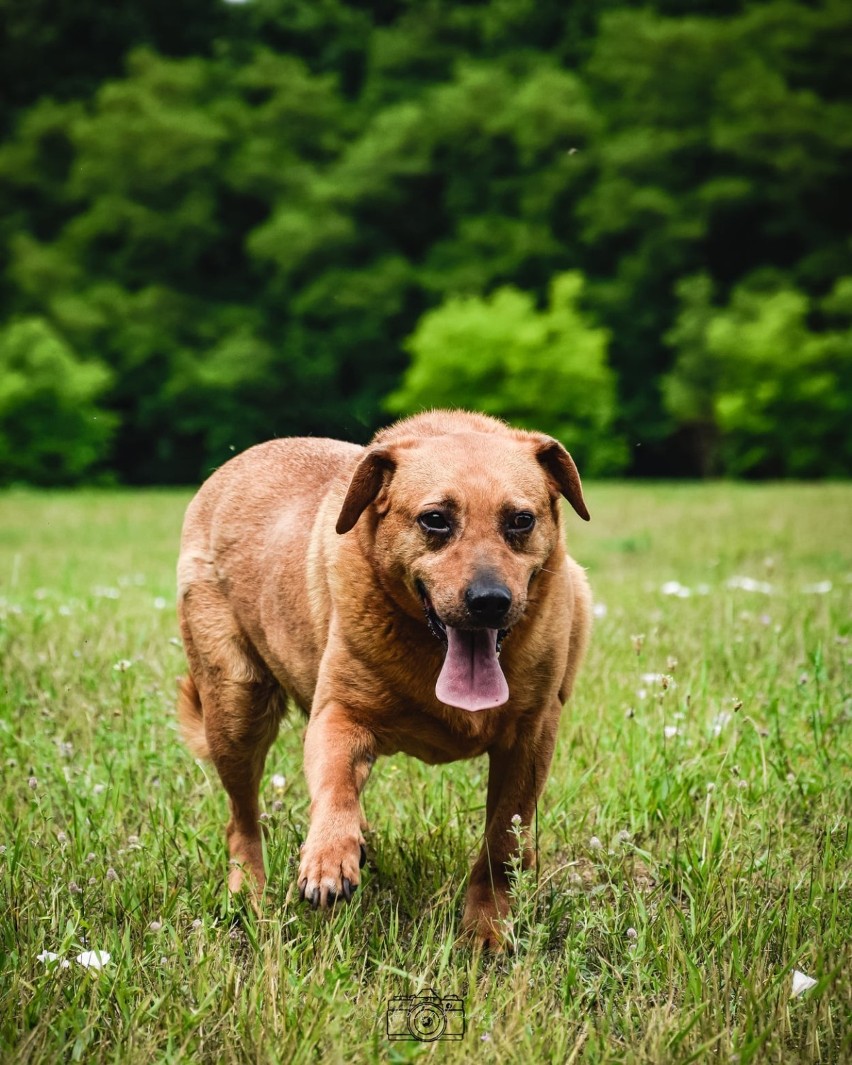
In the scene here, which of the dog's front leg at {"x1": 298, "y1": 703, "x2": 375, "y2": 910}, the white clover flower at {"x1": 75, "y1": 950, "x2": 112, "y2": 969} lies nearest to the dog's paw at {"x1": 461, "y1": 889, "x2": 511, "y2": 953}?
the dog's front leg at {"x1": 298, "y1": 703, "x2": 375, "y2": 910}

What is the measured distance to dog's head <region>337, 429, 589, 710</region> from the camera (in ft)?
8.43

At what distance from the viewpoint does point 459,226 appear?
32031 millimetres

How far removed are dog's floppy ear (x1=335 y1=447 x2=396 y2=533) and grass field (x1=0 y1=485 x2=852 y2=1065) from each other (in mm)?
926

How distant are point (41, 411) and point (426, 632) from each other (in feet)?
87.2

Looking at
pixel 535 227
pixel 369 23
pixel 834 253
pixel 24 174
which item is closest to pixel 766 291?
pixel 834 253

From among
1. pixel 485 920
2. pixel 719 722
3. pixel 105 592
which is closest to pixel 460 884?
pixel 485 920

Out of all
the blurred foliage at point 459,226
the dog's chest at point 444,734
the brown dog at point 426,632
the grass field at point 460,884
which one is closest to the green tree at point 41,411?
the blurred foliage at point 459,226

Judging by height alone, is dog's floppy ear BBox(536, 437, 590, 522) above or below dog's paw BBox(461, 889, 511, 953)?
above

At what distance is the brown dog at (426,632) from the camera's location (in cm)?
258

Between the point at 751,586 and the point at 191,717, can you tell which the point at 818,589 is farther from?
the point at 191,717

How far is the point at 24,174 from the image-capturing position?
3309cm

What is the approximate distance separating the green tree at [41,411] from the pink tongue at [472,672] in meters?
A: 25.9

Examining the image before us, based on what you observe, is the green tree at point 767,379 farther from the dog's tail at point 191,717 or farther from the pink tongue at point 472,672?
the pink tongue at point 472,672

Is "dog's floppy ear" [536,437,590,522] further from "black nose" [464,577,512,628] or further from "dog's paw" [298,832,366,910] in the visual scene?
"dog's paw" [298,832,366,910]
